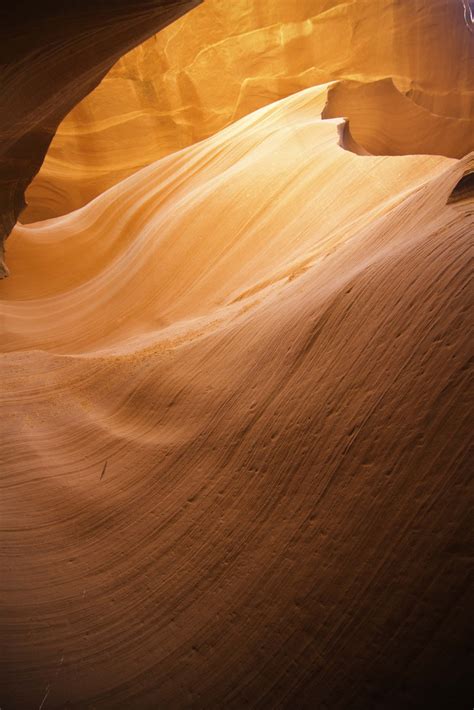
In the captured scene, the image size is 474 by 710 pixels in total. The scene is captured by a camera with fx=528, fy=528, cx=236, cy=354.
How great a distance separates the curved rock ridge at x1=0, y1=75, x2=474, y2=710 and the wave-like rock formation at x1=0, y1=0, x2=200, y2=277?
3.52 feet

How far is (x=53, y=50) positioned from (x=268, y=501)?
156 centimetres

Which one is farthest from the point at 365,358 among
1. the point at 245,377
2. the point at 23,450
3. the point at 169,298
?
the point at 169,298

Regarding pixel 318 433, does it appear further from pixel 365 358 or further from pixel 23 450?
pixel 23 450

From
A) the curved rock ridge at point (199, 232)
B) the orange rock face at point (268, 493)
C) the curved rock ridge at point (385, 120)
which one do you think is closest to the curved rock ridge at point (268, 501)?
the orange rock face at point (268, 493)

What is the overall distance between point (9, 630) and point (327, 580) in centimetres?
90

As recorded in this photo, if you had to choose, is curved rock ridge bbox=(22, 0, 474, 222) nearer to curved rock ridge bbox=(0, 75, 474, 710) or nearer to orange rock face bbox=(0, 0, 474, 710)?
orange rock face bbox=(0, 0, 474, 710)

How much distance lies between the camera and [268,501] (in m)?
1.40

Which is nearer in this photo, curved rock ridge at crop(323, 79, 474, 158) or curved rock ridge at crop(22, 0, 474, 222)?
curved rock ridge at crop(323, 79, 474, 158)

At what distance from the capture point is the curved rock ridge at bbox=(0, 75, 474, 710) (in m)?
1.09

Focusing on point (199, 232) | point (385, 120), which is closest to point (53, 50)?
point (199, 232)

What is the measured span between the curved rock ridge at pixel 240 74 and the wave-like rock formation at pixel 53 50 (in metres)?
5.52

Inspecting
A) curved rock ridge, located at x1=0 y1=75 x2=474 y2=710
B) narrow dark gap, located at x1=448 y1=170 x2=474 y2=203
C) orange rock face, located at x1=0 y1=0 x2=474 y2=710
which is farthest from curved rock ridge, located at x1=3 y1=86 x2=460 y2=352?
narrow dark gap, located at x1=448 y1=170 x2=474 y2=203

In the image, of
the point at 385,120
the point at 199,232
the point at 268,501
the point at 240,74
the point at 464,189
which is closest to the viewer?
the point at 268,501

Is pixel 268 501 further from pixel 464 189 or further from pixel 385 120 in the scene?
pixel 385 120
